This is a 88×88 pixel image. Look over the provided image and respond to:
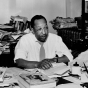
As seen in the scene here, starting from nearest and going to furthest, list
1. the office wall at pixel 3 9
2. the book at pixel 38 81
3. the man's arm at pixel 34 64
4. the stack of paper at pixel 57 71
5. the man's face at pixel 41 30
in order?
the book at pixel 38 81, the stack of paper at pixel 57 71, the man's arm at pixel 34 64, the man's face at pixel 41 30, the office wall at pixel 3 9

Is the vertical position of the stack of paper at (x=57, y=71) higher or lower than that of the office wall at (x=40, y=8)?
lower

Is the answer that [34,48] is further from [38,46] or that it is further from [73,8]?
[73,8]

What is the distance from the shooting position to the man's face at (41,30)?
2.32m

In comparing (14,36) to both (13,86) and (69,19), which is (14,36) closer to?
(69,19)

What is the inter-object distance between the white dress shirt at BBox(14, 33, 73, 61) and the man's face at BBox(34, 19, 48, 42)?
5.2 inches

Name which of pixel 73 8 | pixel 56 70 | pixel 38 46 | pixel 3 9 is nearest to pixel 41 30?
pixel 38 46

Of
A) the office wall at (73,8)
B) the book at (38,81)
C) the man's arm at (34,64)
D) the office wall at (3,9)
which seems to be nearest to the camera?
the book at (38,81)

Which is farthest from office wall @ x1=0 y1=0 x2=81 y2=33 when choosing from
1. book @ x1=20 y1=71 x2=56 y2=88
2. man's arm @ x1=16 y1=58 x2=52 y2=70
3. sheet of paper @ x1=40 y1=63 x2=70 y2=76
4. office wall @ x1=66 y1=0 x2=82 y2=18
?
book @ x1=20 y1=71 x2=56 y2=88

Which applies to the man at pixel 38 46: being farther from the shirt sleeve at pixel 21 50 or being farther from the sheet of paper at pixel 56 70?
the sheet of paper at pixel 56 70

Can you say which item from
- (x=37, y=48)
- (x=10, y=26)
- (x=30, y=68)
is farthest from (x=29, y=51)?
(x=10, y=26)

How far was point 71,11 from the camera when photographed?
14.7ft

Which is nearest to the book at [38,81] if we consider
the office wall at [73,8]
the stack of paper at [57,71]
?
the stack of paper at [57,71]

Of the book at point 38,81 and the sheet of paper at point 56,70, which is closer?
the book at point 38,81

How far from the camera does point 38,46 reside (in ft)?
8.20
